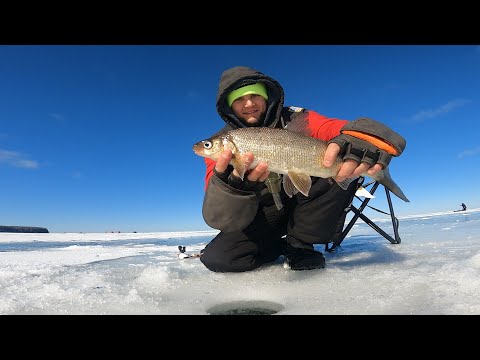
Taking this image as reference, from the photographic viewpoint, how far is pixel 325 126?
4035 millimetres

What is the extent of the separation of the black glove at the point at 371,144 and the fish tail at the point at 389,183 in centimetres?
19

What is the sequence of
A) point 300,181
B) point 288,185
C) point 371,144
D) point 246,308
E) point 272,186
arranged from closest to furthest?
point 246,308
point 371,144
point 300,181
point 288,185
point 272,186

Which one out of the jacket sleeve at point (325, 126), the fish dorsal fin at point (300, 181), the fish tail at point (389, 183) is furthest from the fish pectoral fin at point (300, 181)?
the jacket sleeve at point (325, 126)

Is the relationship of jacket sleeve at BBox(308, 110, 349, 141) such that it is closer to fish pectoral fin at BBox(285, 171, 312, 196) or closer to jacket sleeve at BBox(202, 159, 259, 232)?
fish pectoral fin at BBox(285, 171, 312, 196)

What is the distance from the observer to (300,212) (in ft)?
12.8

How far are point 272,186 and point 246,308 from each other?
5.27 feet

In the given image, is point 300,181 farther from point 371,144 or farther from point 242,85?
point 242,85

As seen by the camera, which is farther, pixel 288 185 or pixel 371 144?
pixel 288 185

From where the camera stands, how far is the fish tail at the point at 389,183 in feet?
11.1

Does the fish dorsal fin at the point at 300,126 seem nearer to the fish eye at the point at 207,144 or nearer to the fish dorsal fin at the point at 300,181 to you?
the fish dorsal fin at the point at 300,181

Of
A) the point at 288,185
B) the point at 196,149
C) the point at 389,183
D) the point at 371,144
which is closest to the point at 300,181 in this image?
the point at 288,185
